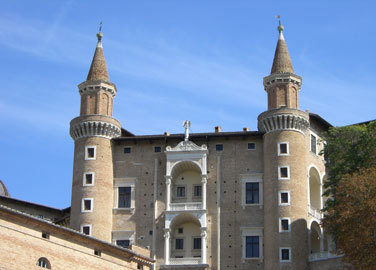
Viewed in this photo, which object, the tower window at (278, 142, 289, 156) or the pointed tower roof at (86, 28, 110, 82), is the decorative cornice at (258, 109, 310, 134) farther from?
the pointed tower roof at (86, 28, 110, 82)

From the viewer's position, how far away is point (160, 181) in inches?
2648

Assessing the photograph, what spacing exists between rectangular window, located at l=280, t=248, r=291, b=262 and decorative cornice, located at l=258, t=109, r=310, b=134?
9.86m

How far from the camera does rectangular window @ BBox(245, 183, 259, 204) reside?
6581cm

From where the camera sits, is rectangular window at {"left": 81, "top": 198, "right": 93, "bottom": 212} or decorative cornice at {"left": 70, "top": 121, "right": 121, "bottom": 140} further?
decorative cornice at {"left": 70, "top": 121, "right": 121, "bottom": 140}

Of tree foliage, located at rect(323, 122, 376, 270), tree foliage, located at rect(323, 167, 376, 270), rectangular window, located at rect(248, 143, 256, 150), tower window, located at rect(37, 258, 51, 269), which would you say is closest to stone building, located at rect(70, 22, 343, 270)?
rectangular window, located at rect(248, 143, 256, 150)

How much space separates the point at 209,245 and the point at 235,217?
9.97 feet

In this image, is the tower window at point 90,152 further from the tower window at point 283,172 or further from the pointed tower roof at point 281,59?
the pointed tower roof at point 281,59

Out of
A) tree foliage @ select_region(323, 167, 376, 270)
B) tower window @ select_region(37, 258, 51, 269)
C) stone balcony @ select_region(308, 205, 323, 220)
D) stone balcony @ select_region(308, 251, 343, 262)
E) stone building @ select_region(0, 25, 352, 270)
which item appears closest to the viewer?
tower window @ select_region(37, 258, 51, 269)

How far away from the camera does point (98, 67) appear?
231 feet

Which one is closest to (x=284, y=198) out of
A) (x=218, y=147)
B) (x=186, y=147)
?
(x=218, y=147)

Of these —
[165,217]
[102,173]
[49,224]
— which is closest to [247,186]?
[165,217]

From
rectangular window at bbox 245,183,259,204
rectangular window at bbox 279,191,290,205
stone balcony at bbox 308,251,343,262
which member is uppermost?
rectangular window at bbox 245,183,259,204

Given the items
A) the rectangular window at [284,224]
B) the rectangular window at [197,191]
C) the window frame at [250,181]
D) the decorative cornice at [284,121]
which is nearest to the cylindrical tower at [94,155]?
the rectangular window at [197,191]

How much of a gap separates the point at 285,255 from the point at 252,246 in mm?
3110
